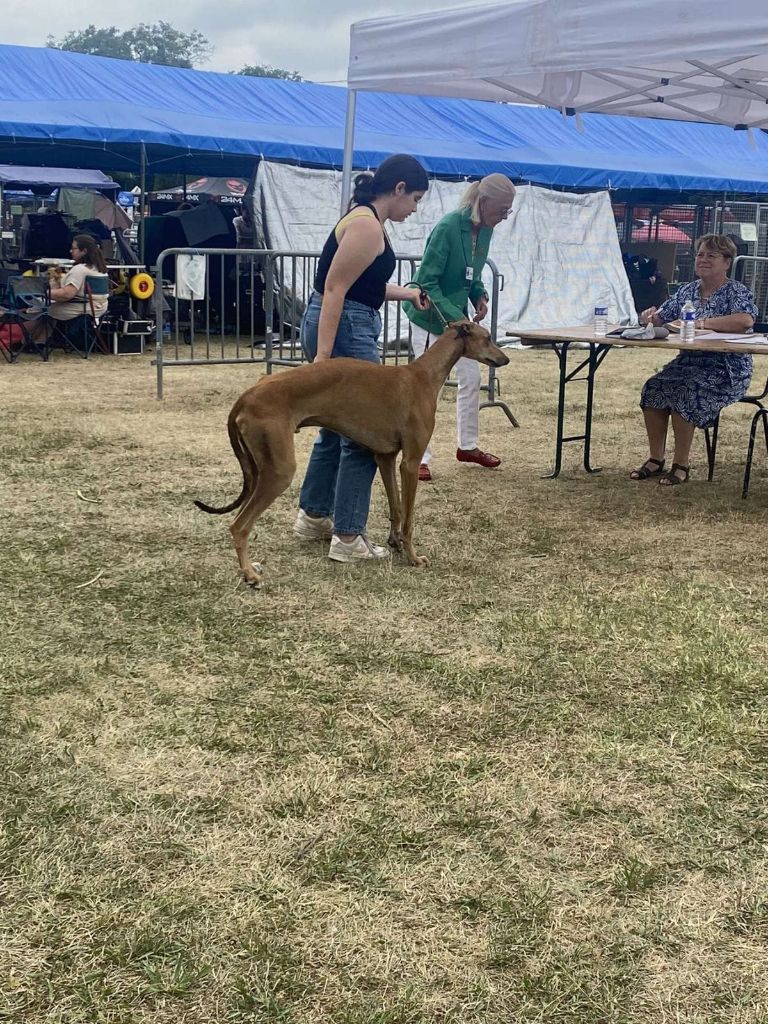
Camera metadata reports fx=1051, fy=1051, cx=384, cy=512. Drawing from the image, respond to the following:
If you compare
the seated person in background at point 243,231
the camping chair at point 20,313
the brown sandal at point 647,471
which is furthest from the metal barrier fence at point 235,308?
the brown sandal at point 647,471

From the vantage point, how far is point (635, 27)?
16.9 ft

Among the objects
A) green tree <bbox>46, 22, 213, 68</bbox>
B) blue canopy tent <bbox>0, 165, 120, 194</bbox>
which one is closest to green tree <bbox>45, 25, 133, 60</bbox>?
green tree <bbox>46, 22, 213, 68</bbox>

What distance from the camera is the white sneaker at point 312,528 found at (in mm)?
5170

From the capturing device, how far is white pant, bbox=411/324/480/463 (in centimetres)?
680

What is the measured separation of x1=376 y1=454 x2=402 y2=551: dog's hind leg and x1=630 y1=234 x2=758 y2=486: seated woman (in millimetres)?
2309

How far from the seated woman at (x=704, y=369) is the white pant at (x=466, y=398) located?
42.5 inches

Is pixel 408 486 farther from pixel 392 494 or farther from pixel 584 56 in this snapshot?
pixel 584 56

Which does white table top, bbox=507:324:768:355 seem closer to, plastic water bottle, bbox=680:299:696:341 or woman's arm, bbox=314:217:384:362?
plastic water bottle, bbox=680:299:696:341

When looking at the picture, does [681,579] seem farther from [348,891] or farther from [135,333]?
[135,333]

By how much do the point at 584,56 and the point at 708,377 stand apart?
209cm

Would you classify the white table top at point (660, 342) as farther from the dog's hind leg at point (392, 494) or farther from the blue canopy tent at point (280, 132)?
the blue canopy tent at point (280, 132)

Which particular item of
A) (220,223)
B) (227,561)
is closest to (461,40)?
(227,561)

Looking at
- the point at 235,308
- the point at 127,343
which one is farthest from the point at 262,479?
the point at 235,308

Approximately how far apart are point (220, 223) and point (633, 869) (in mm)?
15348
